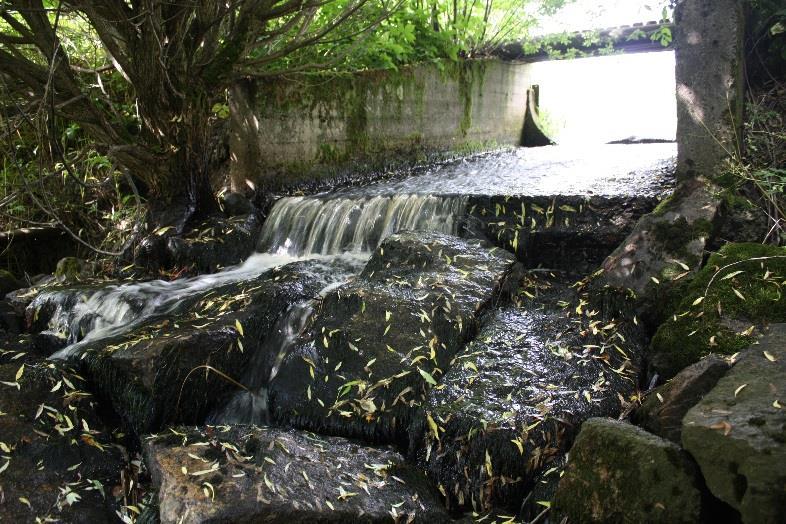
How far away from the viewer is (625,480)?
2.42m

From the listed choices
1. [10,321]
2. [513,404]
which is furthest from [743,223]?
[10,321]

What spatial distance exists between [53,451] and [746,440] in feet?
11.9

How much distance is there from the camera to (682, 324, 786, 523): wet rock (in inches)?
80.5

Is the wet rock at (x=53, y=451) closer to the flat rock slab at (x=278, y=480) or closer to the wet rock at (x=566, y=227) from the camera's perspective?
the flat rock slab at (x=278, y=480)

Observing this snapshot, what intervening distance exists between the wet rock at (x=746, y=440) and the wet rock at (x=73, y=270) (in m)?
5.88

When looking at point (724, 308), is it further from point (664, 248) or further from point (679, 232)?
point (679, 232)

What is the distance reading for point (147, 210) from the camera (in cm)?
650

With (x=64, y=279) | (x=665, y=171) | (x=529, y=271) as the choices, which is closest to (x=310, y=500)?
(x=529, y=271)

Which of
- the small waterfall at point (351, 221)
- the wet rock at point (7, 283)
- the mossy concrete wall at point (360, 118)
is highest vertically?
the mossy concrete wall at point (360, 118)

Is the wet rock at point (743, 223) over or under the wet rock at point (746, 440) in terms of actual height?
over

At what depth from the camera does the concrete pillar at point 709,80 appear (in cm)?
453

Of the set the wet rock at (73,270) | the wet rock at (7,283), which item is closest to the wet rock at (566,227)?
the wet rock at (73,270)

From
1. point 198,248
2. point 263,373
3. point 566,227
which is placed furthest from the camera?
point 198,248

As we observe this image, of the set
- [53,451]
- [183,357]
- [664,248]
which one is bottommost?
[53,451]
